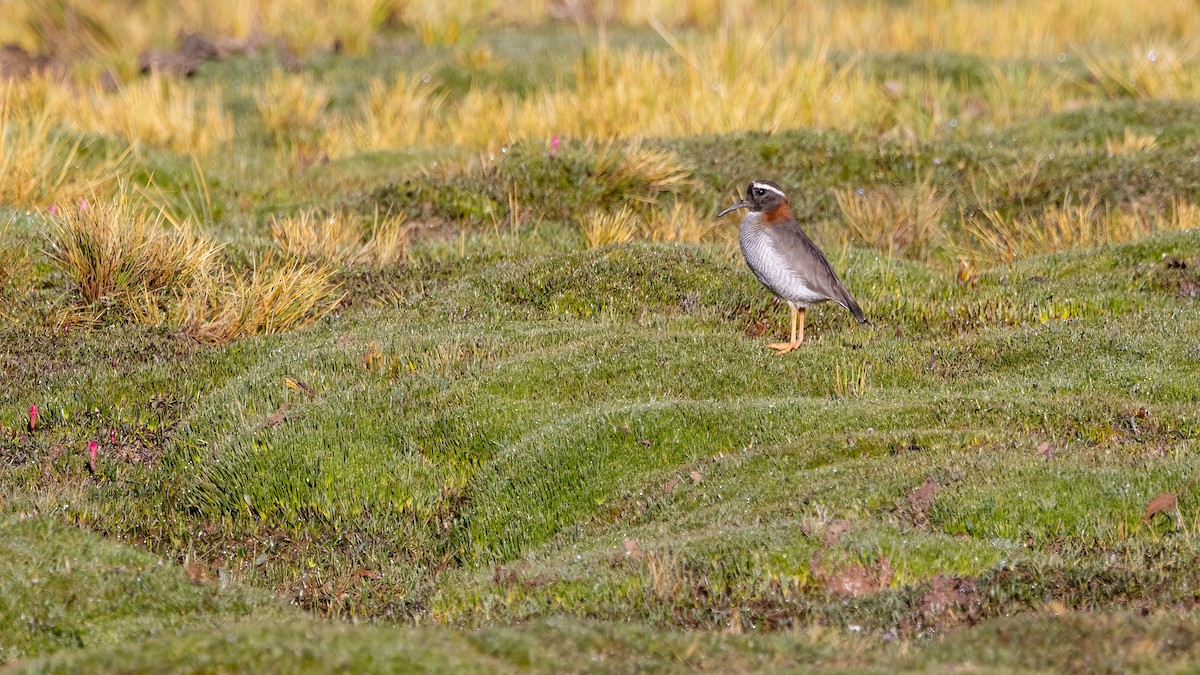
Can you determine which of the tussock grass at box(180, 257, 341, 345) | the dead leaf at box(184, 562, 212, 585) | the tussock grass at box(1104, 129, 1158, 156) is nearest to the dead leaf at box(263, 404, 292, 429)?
the dead leaf at box(184, 562, 212, 585)

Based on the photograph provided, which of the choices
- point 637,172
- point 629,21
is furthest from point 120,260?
point 629,21

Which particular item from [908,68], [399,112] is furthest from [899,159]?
[399,112]

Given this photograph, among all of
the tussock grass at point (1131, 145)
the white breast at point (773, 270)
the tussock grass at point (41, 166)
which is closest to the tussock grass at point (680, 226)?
the white breast at point (773, 270)

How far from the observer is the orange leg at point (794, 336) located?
10.4 m

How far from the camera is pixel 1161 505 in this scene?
Answer: 24.2 feet

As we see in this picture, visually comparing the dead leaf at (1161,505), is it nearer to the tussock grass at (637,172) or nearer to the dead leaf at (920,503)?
the dead leaf at (920,503)

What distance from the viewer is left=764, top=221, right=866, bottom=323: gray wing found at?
33.3 feet

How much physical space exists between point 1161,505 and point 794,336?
11.9ft

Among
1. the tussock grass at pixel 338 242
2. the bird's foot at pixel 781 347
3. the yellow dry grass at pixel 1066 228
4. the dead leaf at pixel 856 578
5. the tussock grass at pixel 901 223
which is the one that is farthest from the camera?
the tussock grass at pixel 901 223

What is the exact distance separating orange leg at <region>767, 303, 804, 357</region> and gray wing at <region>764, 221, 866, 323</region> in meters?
0.39

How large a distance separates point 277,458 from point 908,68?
48.5ft

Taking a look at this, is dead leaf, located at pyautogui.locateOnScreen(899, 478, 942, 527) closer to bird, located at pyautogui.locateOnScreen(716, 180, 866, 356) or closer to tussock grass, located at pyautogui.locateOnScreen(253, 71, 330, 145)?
bird, located at pyautogui.locateOnScreen(716, 180, 866, 356)

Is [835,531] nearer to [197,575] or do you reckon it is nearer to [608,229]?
[197,575]

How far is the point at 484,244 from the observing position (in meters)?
13.3
